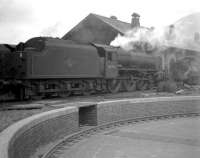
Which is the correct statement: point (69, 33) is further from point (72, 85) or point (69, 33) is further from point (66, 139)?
point (66, 139)

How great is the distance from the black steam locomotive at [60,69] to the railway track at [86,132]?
525 cm

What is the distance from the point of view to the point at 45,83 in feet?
50.8

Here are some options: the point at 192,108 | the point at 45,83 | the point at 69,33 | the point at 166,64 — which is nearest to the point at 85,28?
the point at 69,33

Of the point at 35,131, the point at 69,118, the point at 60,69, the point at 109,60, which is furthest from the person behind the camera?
the point at 109,60

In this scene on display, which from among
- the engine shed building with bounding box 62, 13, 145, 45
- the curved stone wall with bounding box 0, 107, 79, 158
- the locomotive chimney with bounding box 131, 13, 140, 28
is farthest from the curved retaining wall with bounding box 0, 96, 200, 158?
the locomotive chimney with bounding box 131, 13, 140, 28

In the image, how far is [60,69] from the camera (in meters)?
16.3

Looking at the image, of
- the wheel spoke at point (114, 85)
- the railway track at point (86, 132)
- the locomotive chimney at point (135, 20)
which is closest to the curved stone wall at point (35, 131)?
the railway track at point (86, 132)

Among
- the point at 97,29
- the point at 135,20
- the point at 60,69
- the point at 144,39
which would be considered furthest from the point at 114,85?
the point at 135,20

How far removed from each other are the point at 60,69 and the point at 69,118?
7455 millimetres

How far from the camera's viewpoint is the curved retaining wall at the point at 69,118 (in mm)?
5699

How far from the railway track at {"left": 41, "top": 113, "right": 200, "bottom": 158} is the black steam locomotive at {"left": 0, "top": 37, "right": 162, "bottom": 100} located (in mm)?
5255

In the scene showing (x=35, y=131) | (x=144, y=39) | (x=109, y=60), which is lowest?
(x=35, y=131)

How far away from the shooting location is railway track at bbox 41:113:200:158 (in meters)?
7.44

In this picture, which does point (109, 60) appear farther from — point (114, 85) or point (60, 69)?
point (60, 69)
